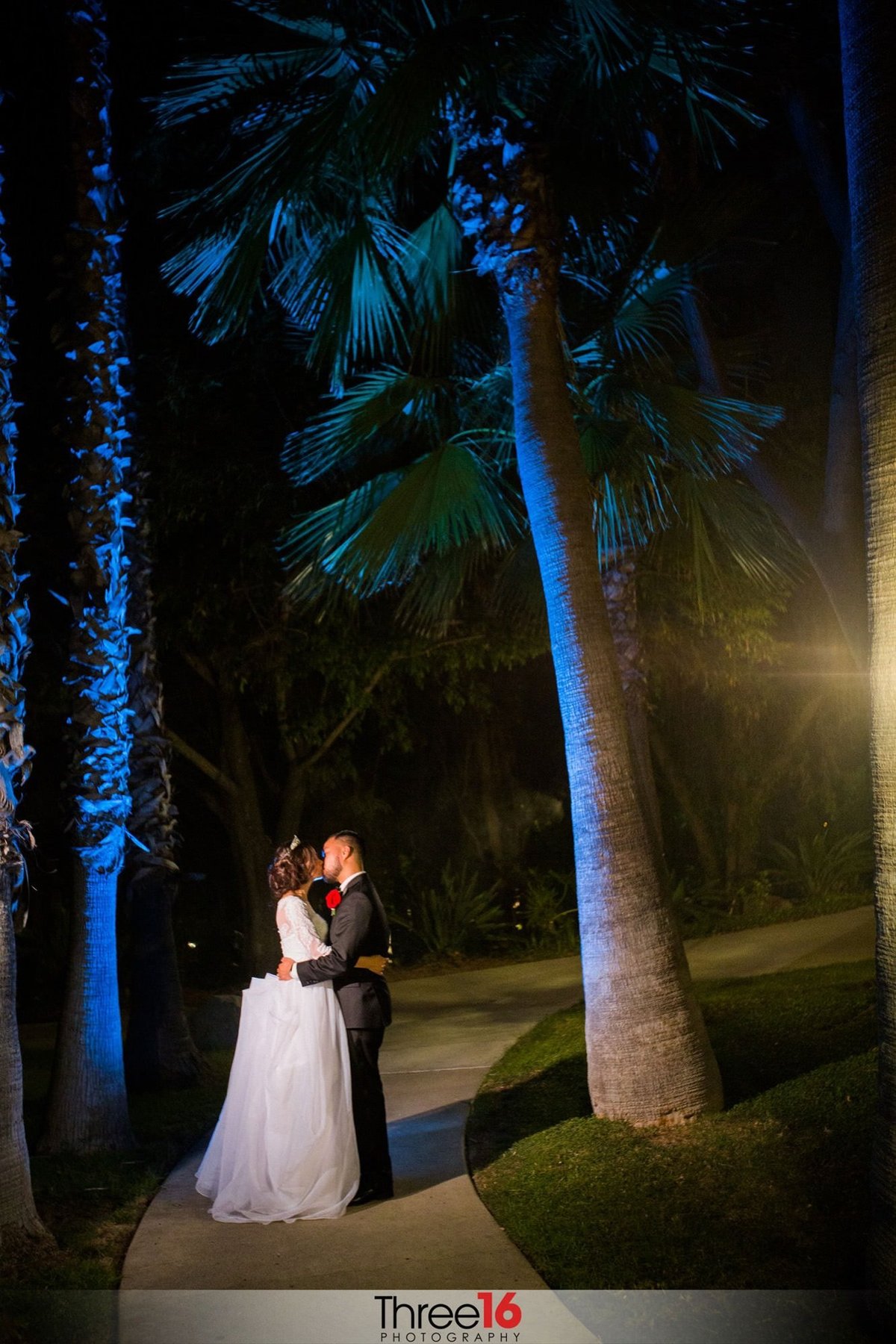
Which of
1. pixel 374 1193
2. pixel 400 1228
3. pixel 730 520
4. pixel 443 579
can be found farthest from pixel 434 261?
pixel 400 1228

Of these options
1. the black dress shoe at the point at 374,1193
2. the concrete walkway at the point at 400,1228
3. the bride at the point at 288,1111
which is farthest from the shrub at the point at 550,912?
the bride at the point at 288,1111

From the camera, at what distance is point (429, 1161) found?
7.13 m

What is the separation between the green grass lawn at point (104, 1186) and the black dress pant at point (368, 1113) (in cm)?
121

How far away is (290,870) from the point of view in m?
6.70

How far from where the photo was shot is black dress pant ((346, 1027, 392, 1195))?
642cm

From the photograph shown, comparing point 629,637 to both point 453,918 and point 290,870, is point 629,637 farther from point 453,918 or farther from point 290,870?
point 453,918

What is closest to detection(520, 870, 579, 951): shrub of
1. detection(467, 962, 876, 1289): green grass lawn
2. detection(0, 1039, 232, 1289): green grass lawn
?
detection(0, 1039, 232, 1289): green grass lawn

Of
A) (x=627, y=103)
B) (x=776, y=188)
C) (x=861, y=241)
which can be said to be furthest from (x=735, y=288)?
(x=861, y=241)

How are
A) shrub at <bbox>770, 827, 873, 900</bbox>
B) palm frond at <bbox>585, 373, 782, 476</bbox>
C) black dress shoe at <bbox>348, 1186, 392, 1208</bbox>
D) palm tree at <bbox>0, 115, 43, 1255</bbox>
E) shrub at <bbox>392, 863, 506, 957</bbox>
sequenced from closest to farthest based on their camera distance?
palm tree at <bbox>0, 115, 43, 1255</bbox> → black dress shoe at <bbox>348, 1186, 392, 1208</bbox> → palm frond at <bbox>585, 373, 782, 476</bbox> → shrub at <bbox>392, 863, 506, 957</bbox> → shrub at <bbox>770, 827, 873, 900</bbox>

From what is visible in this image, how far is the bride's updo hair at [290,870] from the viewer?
6695 mm

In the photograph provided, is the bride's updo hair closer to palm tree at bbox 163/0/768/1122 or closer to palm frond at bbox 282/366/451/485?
palm tree at bbox 163/0/768/1122

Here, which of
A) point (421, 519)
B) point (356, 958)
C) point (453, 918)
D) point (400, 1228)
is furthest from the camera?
point (453, 918)

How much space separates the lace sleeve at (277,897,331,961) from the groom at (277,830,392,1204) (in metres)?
0.07

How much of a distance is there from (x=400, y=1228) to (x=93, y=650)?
4.12 m
